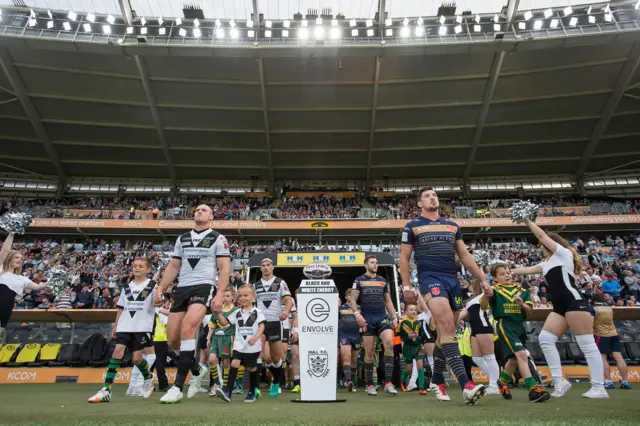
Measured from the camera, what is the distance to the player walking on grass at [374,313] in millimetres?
6426

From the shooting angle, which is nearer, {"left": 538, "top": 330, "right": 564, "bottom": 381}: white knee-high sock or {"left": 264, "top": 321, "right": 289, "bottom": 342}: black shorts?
{"left": 538, "top": 330, "right": 564, "bottom": 381}: white knee-high sock

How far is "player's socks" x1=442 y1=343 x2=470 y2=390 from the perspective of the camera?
387cm

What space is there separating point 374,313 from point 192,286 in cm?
331

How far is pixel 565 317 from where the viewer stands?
4711 millimetres

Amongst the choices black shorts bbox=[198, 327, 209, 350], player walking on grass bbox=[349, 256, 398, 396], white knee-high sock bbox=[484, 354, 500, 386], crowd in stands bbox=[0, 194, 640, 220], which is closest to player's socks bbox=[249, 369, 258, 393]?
player walking on grass bbox=[349, 256, 398, 396]

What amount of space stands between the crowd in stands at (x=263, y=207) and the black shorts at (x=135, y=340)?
23381mm

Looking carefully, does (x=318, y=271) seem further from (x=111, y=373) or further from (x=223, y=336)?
(x=223, y=336)

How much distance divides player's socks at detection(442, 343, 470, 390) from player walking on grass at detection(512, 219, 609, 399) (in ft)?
4.94

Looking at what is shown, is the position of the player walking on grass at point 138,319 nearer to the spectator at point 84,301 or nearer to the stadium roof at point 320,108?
the spectator at point 84,301

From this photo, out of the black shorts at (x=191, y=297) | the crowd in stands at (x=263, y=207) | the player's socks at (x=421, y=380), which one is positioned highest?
the crowd in stands at (x=263, y=207)

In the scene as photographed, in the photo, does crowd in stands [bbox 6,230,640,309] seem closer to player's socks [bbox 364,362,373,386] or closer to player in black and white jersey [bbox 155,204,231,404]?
player's socks [bbox 364,362,373,386]

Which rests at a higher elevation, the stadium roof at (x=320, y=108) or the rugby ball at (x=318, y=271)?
the stadium roof at (x=320, y=108)

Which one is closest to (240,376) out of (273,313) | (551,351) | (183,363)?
(273,313)

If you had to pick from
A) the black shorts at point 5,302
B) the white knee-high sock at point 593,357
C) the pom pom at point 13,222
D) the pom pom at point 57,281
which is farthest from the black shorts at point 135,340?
the white knee-high sock at point 593,357
